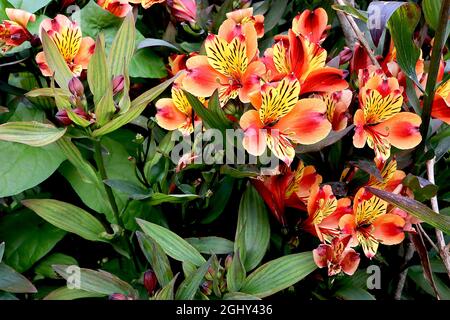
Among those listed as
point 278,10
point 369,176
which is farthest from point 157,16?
point 369,176

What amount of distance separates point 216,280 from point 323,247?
0.13 meters

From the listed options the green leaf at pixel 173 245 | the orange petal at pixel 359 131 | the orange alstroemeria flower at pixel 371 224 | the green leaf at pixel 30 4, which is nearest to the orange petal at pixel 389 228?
the orange alstroemeria flower at pixel 371 224

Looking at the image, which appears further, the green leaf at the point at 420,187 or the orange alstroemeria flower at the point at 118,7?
the orange alstroemeria flower at the point at 118,7

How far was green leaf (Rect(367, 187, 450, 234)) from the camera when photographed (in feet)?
2.21

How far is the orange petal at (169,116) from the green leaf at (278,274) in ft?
0.68

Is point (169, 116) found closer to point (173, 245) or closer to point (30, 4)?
point (173, 245)

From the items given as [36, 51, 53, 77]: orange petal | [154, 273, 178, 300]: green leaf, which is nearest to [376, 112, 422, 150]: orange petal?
[154, 273, 178, 300]: green leaf

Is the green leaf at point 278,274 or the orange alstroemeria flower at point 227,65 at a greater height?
the orange alstroemeria flower at point 227,65

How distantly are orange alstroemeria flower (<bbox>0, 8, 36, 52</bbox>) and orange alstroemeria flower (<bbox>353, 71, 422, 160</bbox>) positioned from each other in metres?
0.44

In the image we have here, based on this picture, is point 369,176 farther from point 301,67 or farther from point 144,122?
point 144,122

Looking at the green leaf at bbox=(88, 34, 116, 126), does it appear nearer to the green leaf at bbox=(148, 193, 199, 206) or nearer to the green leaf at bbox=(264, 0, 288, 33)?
the green leaf at bbox=(148, 193, 199, 206)

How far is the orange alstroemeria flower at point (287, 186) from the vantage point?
29.3 inches

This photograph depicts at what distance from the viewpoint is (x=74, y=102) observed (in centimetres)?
71

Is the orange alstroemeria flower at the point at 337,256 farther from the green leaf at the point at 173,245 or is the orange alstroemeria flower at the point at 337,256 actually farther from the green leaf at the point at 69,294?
the green leaf at the point at 69,294
